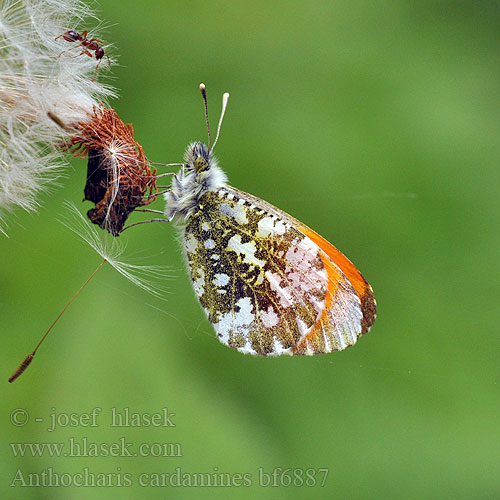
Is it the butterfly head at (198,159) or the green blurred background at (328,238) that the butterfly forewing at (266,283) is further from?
the green blurred background at (328,238)

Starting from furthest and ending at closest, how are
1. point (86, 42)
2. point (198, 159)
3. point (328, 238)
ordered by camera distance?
point (328, 238)
point (198, 159)
point (86, 42)

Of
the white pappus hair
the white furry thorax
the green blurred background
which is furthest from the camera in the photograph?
the green blurred background

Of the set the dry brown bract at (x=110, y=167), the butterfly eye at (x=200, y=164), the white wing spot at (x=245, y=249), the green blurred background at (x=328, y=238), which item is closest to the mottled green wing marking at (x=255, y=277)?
the white wing spot at (x=245, y=249)

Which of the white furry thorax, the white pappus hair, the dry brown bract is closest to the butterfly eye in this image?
the white furry thorax

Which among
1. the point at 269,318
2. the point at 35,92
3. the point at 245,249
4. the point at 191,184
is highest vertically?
the point at 35,92

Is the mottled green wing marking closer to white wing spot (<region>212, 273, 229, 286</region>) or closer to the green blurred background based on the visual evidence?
white wing spot (<region>212, 273, 229, 286</region>)

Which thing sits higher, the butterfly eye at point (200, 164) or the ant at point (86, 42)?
the ant at point (86, 42)

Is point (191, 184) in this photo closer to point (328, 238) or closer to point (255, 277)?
point (255, 277)

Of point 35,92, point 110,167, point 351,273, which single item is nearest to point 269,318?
point 351,273
